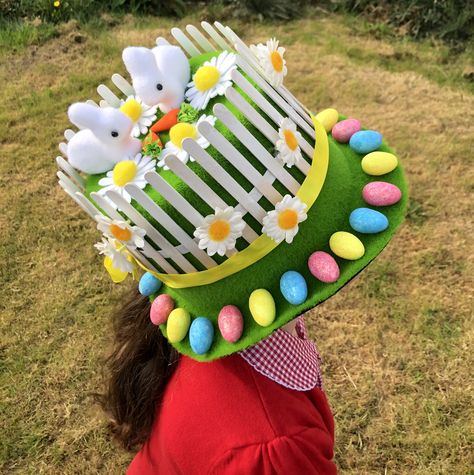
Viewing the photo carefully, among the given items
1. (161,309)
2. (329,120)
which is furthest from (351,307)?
(161,309)

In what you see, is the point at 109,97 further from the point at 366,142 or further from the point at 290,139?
the point at 366,142

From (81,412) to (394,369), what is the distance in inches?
59.0

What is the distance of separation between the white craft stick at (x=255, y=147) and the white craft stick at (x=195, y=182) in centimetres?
12

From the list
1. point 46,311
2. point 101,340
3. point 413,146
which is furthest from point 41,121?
point 413,146

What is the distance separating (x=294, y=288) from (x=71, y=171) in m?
0.56

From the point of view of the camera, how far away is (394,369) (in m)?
2.72

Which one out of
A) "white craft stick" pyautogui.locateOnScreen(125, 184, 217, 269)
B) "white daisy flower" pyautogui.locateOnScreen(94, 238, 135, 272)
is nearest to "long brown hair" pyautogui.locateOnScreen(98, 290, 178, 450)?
"white daisy flower" pyautogui.locateOnScreen(94, 238, 135, 272)

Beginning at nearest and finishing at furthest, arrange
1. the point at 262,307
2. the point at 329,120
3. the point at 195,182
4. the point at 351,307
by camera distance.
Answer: the point at 195,182
the point at 262,307
the point at 329,120
the point at 351,307

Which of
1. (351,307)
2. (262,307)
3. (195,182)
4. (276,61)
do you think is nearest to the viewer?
(195,182)

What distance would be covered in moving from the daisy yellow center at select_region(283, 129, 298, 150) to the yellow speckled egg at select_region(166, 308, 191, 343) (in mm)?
450

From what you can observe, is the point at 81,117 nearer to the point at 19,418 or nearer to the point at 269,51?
the point at 269,51

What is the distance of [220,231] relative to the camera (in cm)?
112

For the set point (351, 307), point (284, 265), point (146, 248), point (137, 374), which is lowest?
point (351, 307)

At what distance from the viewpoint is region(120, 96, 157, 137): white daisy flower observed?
121cm
